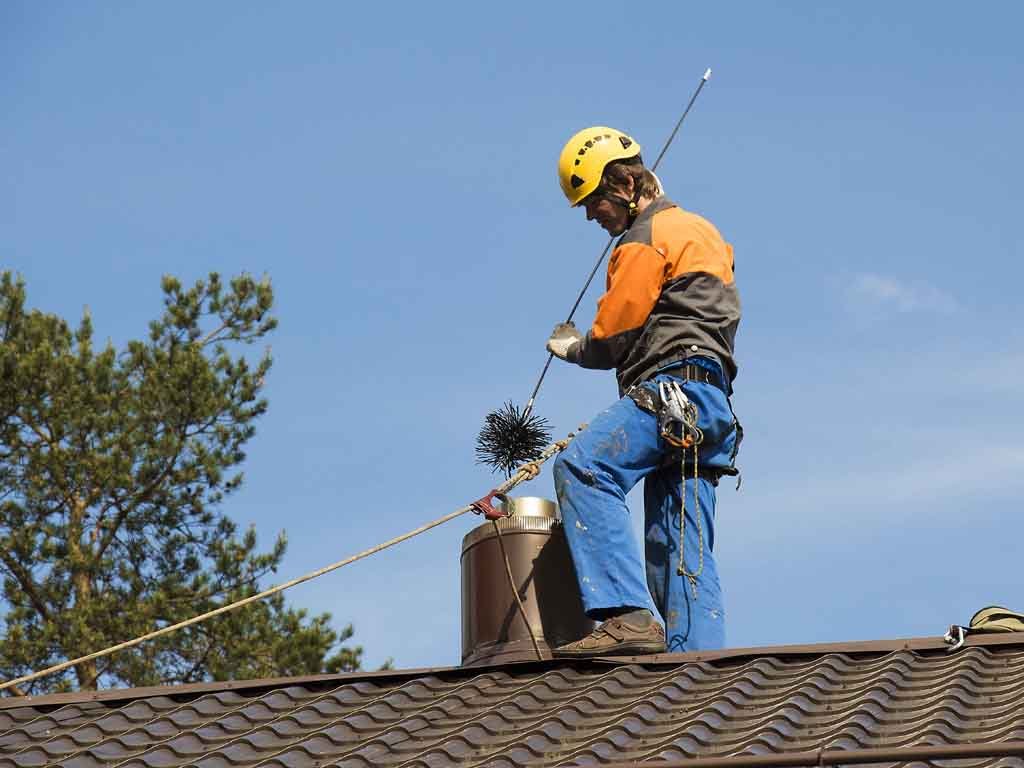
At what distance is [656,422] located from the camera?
768 cm

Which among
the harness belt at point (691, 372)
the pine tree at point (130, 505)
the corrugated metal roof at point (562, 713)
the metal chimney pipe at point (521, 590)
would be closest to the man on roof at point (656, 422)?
the harness belt at point (691, 372)

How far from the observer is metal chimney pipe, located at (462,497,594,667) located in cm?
771

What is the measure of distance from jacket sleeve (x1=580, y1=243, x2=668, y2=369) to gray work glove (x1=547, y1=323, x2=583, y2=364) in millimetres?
241

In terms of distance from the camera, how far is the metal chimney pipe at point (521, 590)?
25.3 feet

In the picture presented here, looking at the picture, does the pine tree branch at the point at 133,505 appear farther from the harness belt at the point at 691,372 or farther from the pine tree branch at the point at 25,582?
the harness belt at the point at 691,372

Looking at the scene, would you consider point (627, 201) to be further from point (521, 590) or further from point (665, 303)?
point (521, 590)

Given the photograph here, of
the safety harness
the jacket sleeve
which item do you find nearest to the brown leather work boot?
the safety harness

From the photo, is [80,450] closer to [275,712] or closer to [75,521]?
[75,521]

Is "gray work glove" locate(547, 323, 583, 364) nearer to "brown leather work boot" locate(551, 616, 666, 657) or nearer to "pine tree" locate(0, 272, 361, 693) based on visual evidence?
"brown leather work boot" locate(551, 616, 666, 657)

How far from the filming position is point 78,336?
829 inches

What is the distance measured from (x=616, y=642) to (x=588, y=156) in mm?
2185

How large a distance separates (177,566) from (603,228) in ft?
42.1

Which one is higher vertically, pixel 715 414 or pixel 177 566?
pixel 177 566

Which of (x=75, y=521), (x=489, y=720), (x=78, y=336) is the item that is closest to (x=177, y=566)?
(x=75, y=521)
